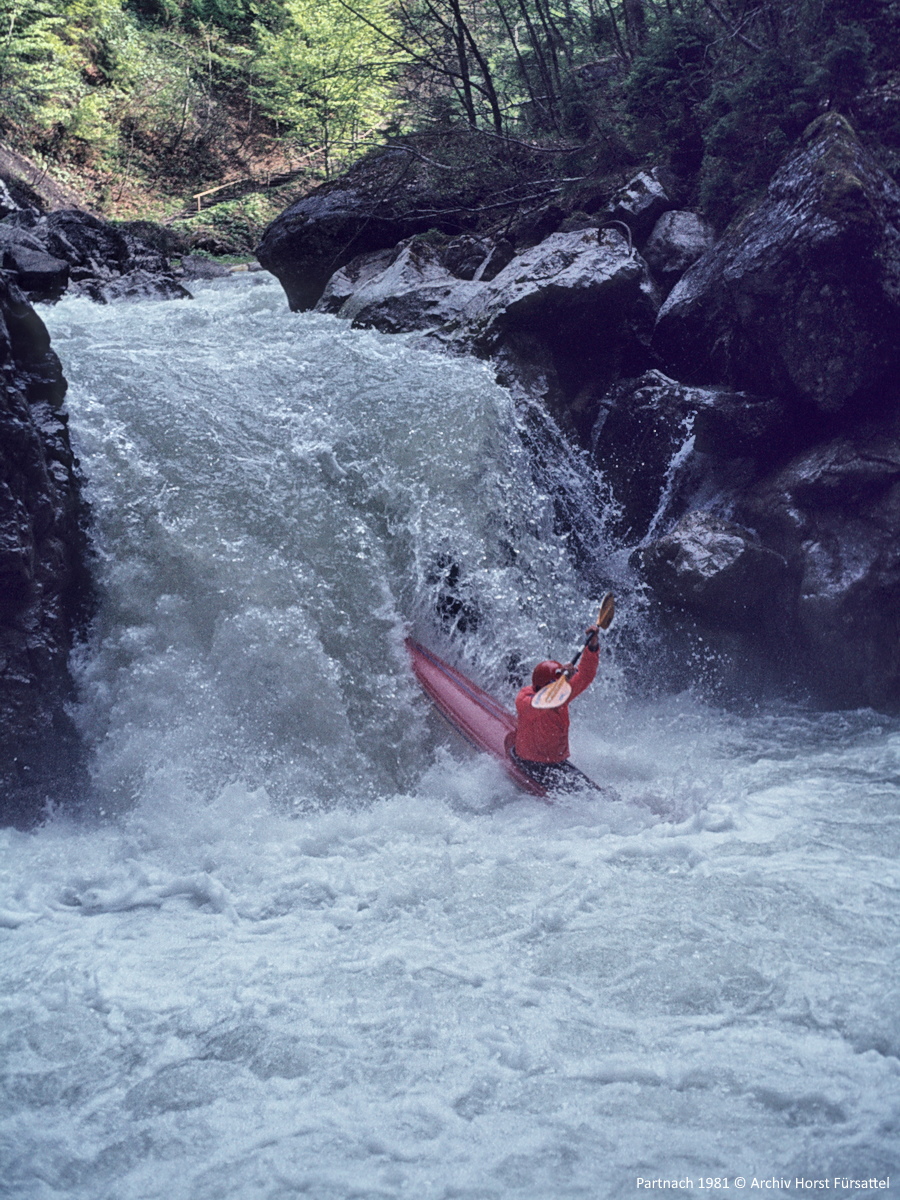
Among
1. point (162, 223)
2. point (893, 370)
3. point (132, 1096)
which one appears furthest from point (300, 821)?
point (162, 223)

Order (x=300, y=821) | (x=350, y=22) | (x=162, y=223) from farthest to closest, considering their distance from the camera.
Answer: (x=162, y=223) → (x=350, y=22) → (x=300, y=821)

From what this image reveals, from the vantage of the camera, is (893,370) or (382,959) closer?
(382,959)

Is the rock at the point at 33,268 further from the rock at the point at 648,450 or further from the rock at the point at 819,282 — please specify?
the rock at the point at 819,282

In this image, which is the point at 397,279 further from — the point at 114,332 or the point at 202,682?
the point at 202,682

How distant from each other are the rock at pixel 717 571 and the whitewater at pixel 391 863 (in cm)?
45

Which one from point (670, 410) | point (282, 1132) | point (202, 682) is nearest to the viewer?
point (282, 1132)

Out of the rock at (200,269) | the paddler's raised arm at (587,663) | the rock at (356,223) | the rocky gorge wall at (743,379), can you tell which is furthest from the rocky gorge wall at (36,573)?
the rock at (200,269)

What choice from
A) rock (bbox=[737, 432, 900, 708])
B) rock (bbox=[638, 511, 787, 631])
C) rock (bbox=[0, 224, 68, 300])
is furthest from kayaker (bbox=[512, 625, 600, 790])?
rock (bbox=[0, 224, 68, 300])

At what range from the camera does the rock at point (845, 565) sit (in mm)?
4773

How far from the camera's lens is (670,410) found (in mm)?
5633

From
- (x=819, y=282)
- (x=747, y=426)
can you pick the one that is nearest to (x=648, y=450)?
(x=747, y=426)

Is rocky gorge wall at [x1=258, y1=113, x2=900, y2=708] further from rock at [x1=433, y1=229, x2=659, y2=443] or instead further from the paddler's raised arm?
the paddler's raised arm

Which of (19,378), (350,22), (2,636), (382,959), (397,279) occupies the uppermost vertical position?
(350,22)

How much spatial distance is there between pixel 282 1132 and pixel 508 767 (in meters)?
2.11
